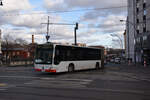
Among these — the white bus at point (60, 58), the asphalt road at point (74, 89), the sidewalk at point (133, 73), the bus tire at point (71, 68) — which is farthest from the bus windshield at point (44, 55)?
the sidewalk at point (133, 73)

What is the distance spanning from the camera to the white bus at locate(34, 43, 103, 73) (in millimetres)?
18094

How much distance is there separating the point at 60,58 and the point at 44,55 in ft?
4.84

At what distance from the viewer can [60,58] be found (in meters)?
18.8

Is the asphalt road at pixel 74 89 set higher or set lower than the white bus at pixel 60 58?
lower

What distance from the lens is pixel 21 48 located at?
284 feet

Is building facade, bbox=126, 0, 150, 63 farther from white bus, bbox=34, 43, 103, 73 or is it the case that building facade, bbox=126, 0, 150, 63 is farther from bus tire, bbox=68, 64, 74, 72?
bus tire, bbox=68, 64, 74, 72

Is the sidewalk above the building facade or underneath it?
underneath

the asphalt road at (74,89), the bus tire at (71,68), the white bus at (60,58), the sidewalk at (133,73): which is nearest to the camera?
the asphalt road at (74,89)

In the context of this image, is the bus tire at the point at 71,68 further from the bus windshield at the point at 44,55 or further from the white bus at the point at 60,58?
the bus windshield at the point at 44,55

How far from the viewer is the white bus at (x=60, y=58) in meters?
18.1

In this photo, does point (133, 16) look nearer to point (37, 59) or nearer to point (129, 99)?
point (37, 59)

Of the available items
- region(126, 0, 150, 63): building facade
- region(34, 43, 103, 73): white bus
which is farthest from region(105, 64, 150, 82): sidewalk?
region(126, 0, 150, 63): building facade

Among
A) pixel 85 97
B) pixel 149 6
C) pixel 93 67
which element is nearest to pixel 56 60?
pixel 93 67

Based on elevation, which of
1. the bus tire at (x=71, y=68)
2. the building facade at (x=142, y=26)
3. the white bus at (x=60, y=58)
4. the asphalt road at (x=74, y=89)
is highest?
the building facade at (x=142, y=26)
